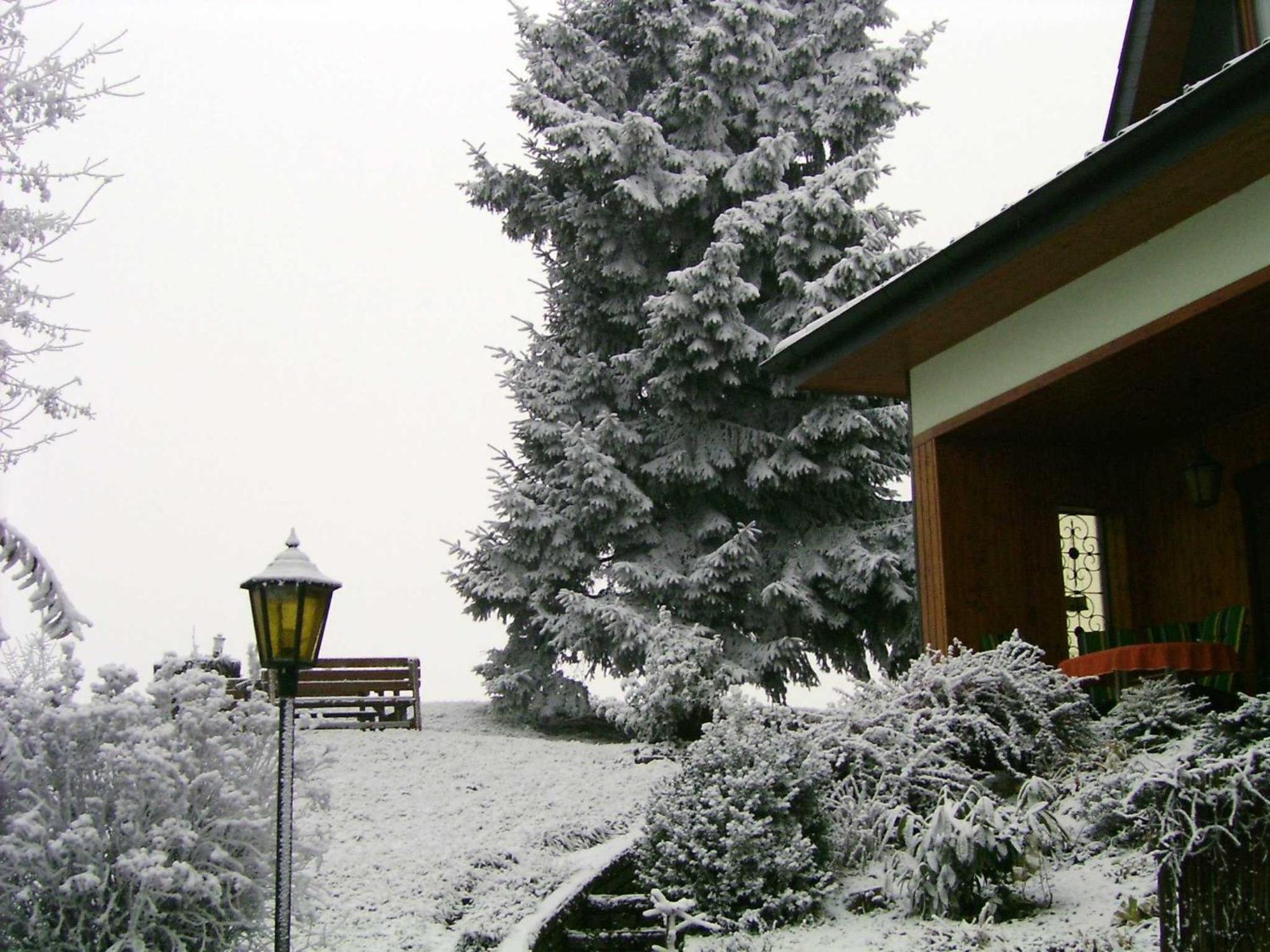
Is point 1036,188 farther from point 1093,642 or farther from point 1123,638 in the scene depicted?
point 1093,642

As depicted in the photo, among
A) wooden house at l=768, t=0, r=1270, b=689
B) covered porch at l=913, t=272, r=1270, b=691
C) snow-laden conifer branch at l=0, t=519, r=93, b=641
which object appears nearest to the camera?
snow-laden conifer branch at l=0, t=519, r=93, b=641

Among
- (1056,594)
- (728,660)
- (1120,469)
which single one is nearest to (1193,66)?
(1120,469)

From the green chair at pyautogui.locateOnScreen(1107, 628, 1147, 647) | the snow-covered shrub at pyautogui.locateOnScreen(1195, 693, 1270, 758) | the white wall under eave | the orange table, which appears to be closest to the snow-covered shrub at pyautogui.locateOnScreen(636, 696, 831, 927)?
the snow-covered shrub at pyautogui.locateOnScreen(1195, 693, 1270, 758)

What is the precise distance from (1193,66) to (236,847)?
1082cm

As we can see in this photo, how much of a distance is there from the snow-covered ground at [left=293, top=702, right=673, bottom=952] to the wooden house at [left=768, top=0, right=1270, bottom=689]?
10.9 ft

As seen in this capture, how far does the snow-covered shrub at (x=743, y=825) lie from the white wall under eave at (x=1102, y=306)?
3.71 m

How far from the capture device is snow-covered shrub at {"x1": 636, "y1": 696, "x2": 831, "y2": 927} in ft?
22.4

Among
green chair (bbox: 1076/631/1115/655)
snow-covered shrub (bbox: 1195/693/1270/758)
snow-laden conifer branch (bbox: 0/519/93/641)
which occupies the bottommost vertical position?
snow-covered shrub (bbox: 1195/693/1270/758)

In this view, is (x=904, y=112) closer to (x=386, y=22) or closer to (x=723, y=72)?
(x=723, y=72)

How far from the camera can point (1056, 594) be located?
1152 centimetres

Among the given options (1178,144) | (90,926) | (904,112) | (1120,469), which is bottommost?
(90,926)

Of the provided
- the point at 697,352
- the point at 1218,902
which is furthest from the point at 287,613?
the point at 697,352

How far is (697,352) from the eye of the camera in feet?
53.3

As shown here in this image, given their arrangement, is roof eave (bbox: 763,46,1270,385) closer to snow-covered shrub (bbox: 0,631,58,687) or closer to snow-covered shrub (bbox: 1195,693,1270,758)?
snow-covered shrub (bbox: 1195,693,1270,758)
